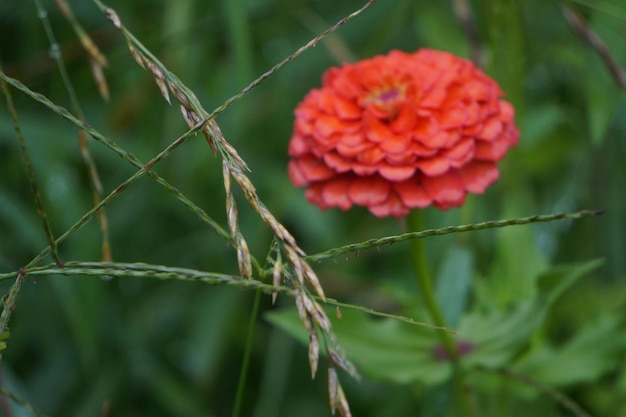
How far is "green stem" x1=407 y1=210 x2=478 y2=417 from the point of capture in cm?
67

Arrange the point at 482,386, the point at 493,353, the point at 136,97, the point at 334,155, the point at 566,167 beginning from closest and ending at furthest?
the point at 334,155
the point at 493,353
the point at 482,386
the point at 136,97
the point at 566,167

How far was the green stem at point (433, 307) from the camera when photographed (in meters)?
0.67

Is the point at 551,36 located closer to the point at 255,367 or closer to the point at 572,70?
the point at 572,70

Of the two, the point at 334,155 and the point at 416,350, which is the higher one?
the point at 334,155

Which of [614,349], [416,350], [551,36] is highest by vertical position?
[551,36]

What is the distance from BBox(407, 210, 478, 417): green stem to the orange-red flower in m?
0.06

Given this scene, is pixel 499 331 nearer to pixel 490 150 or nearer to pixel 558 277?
pixel 558 277

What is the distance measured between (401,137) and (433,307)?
179mm

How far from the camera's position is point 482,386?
0.90 meters

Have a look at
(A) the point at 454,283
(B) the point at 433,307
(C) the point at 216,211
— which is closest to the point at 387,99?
(B) the point at 433,307

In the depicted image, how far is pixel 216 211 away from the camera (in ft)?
3.66

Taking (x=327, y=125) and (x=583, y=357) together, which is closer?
(x=327, y=125)

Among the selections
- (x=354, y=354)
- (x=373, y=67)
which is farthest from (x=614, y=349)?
(x=373, y=67)

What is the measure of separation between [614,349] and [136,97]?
0.67 meters
